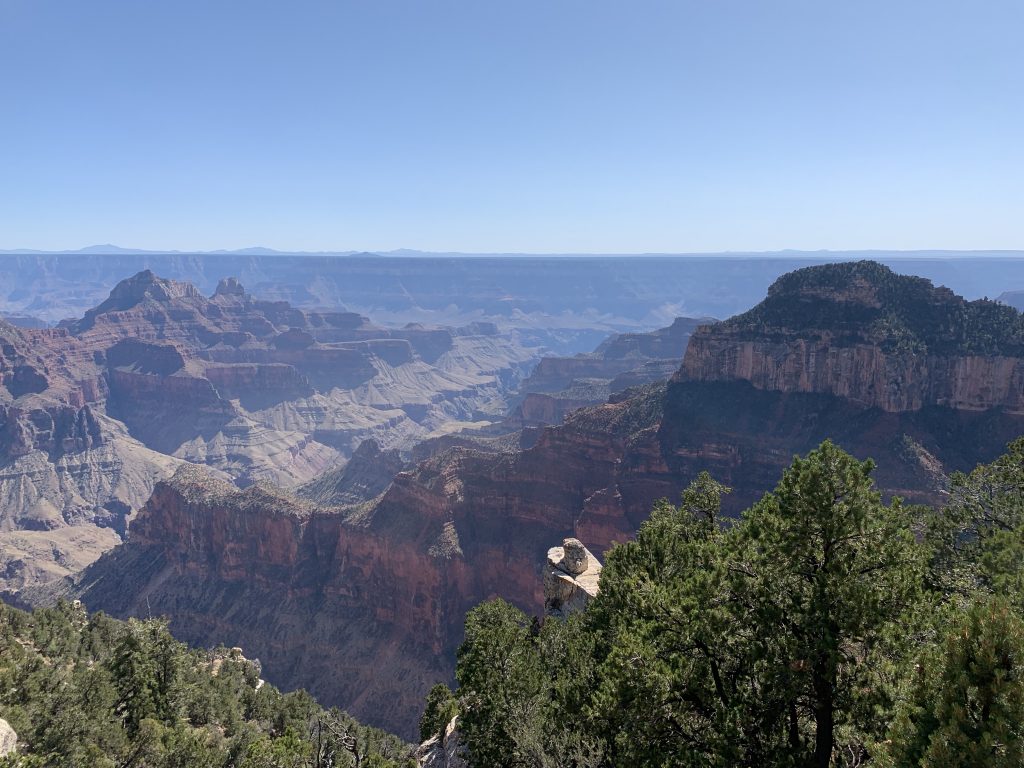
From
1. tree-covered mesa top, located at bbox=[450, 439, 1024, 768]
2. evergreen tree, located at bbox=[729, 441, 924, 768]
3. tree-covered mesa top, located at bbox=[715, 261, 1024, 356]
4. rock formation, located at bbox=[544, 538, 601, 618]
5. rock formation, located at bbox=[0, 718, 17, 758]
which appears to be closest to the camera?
tree-covered mesa top, located at bbox=[450, 439, 1024, 768]

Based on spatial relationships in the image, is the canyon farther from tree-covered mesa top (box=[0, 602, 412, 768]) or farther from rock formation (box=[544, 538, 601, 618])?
tree-covered mesa top (box=[0, 602, 412, 768])

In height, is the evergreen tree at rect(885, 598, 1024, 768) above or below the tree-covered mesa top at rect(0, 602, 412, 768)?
A: above

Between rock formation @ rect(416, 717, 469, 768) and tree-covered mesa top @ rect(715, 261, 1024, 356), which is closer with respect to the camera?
rock formation @ rect(416, 717, 469, 768)

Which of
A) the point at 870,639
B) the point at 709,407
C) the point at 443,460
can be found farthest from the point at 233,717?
the point at 709,407

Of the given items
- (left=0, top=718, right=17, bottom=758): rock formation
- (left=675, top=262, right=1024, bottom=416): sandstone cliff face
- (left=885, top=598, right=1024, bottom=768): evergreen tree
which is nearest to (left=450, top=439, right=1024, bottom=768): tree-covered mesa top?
(left=885, top=598, right=1024, bottom=768): evergreen tree

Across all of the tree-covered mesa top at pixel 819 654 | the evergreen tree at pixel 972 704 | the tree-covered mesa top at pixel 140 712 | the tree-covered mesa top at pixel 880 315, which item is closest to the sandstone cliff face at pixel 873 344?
the tree-covered mesa top at pixel 880 315

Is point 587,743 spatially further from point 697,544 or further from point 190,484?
point 190,484

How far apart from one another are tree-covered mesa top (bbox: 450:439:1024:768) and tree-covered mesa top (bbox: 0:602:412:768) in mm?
16722

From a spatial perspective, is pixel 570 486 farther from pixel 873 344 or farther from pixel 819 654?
pixel 819 654

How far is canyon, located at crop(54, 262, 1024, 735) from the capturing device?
267 feet

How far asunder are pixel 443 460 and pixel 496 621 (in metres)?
72.8

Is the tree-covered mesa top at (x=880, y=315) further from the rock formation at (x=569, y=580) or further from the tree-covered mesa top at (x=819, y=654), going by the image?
the tree-covered mesa top at (x=819, y=654)

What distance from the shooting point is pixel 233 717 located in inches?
1718

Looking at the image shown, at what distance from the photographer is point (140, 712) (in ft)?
115
